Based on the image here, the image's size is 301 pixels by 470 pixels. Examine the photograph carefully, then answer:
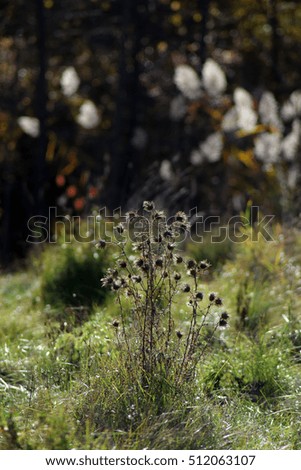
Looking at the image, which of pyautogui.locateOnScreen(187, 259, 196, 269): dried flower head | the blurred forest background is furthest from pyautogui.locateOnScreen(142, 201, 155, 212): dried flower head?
the blurred forest background

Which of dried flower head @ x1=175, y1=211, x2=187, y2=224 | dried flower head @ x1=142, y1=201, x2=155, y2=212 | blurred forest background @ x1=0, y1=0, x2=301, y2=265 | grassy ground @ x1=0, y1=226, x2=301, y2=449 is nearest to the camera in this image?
grassy ground @ x1=0, y1=226, x2=301, y2=449

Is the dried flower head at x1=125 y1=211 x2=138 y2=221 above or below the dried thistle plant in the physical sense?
above

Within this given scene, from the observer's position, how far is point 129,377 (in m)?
3.69

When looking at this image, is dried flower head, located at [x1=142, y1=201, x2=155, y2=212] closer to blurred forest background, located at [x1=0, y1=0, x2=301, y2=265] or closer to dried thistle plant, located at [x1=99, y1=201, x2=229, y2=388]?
dried thistle plant, located at [x1=99, y1=201, x2=229, y2=388]

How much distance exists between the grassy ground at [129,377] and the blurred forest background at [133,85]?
5.34 metres

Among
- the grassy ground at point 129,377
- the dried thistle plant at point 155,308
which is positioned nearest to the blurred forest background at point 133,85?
the grassy ground at point 129,377

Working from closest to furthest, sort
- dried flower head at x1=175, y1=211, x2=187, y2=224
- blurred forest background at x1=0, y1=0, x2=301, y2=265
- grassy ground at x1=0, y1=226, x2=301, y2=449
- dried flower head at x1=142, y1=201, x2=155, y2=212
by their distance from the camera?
1. grassy ground at x1=0, y1=226, x2=301, y2=449
2. dried flower head at x1=175, y1=211, x2=187, y2=224
3. dried flower head at x1=142, y1=201, x2=155, y2=212
4. blurred forest background at x1=0, y1=0, x2=301, y2=265

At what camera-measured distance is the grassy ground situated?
338cm

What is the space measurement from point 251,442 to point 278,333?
142 cm

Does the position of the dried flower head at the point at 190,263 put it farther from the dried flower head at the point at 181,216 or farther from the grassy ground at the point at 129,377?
the grassy ground at the point at 129,377

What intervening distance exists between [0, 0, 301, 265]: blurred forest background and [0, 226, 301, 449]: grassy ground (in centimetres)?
534

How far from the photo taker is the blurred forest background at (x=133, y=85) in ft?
39.2

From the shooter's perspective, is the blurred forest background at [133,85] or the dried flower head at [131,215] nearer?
the dried flower head at [131,215]

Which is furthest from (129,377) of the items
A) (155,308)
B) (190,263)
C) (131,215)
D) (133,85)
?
(133,85)
